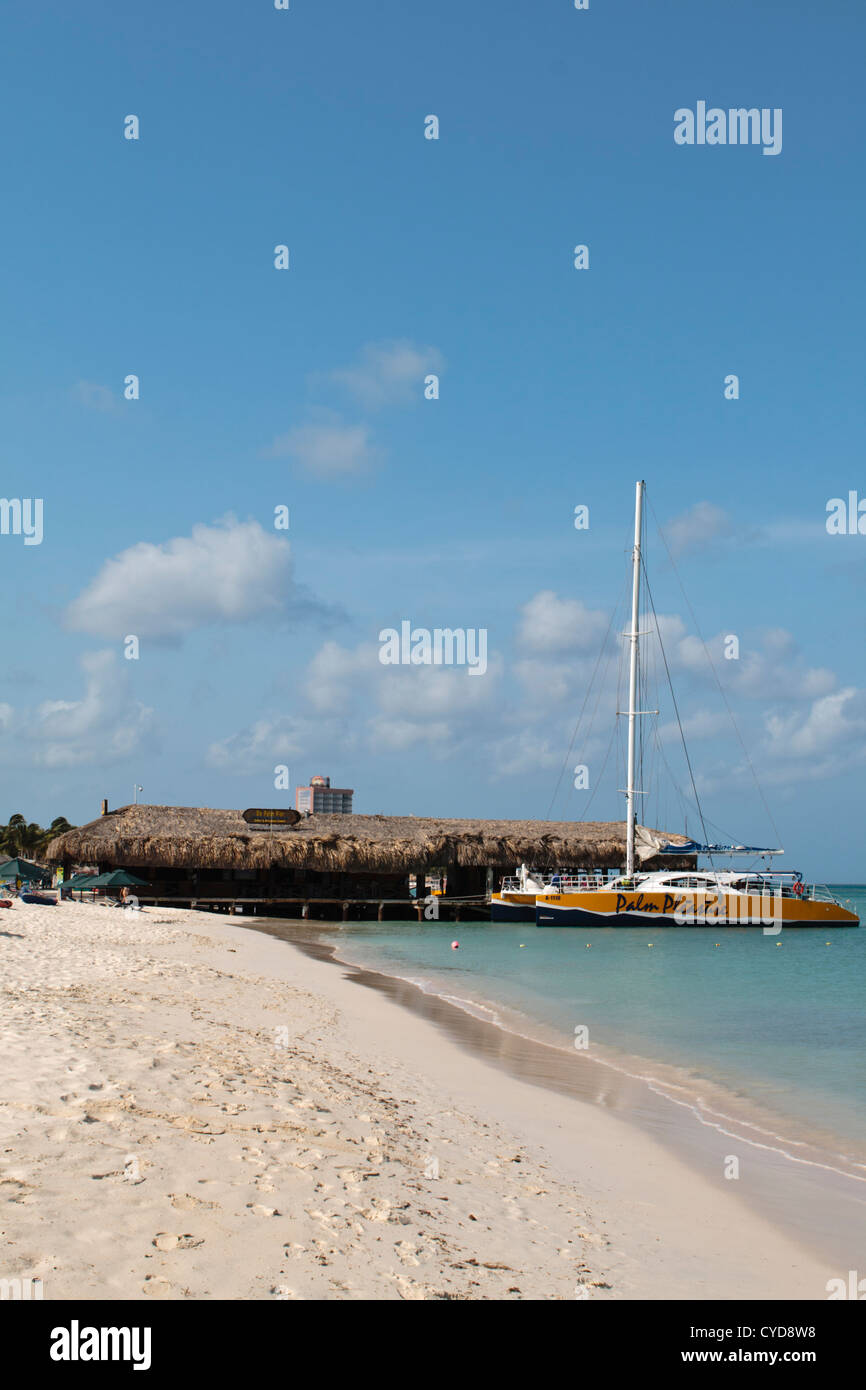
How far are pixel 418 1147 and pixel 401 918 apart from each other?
45.0 meters

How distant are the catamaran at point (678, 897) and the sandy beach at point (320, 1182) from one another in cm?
2984

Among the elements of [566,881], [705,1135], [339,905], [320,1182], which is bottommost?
[339,905]

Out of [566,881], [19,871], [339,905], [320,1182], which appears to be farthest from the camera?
[339,905]

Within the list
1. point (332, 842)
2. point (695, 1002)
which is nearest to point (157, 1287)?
point (695, 1002)

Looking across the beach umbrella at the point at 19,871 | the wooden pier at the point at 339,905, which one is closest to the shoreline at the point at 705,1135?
the beach umbrella at the point at 19,871

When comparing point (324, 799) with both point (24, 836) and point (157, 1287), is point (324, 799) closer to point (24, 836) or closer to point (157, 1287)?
point (24, 836)

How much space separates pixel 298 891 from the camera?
52.5 meters

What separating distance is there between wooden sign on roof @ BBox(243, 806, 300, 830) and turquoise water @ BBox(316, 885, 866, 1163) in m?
13.3

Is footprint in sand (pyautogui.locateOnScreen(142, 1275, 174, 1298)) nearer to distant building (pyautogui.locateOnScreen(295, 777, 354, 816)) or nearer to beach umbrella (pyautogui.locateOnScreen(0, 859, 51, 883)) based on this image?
beach umbrella (pyautogui.locateOnScreen(0, 859, 51, 883))

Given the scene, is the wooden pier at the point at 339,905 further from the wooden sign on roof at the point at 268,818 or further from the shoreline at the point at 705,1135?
the shoreline at the point at 705,1135

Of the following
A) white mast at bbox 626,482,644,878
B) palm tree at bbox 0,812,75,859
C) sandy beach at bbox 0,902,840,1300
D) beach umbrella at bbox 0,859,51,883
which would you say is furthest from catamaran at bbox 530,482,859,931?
palm tree at bbox 0,812,75,859

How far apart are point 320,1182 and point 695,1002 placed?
51.2 ft

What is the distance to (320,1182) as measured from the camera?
577cm

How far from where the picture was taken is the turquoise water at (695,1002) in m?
11.4
